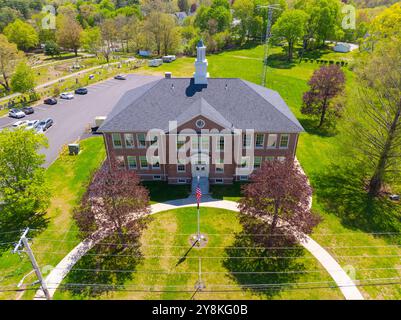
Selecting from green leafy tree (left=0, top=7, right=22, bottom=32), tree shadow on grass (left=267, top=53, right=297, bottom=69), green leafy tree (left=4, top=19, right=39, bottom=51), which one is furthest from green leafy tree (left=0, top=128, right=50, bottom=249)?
green leafy tree (left=0, top=7, right=22, bottom=32)

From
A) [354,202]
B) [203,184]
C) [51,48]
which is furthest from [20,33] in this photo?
[354,202]

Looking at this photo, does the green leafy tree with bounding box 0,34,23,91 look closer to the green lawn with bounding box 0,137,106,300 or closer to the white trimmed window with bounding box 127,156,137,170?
the green lawn with bounding box 0,137,106,300

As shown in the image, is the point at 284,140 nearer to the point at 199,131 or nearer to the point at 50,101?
the point at 199,131

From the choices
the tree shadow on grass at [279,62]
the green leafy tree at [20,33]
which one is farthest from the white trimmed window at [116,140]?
the green leafy tree at [20,33]

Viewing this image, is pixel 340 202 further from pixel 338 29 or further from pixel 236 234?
pixel 338 29

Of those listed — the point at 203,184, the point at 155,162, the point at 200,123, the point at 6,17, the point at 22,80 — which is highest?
the point at 6,17
